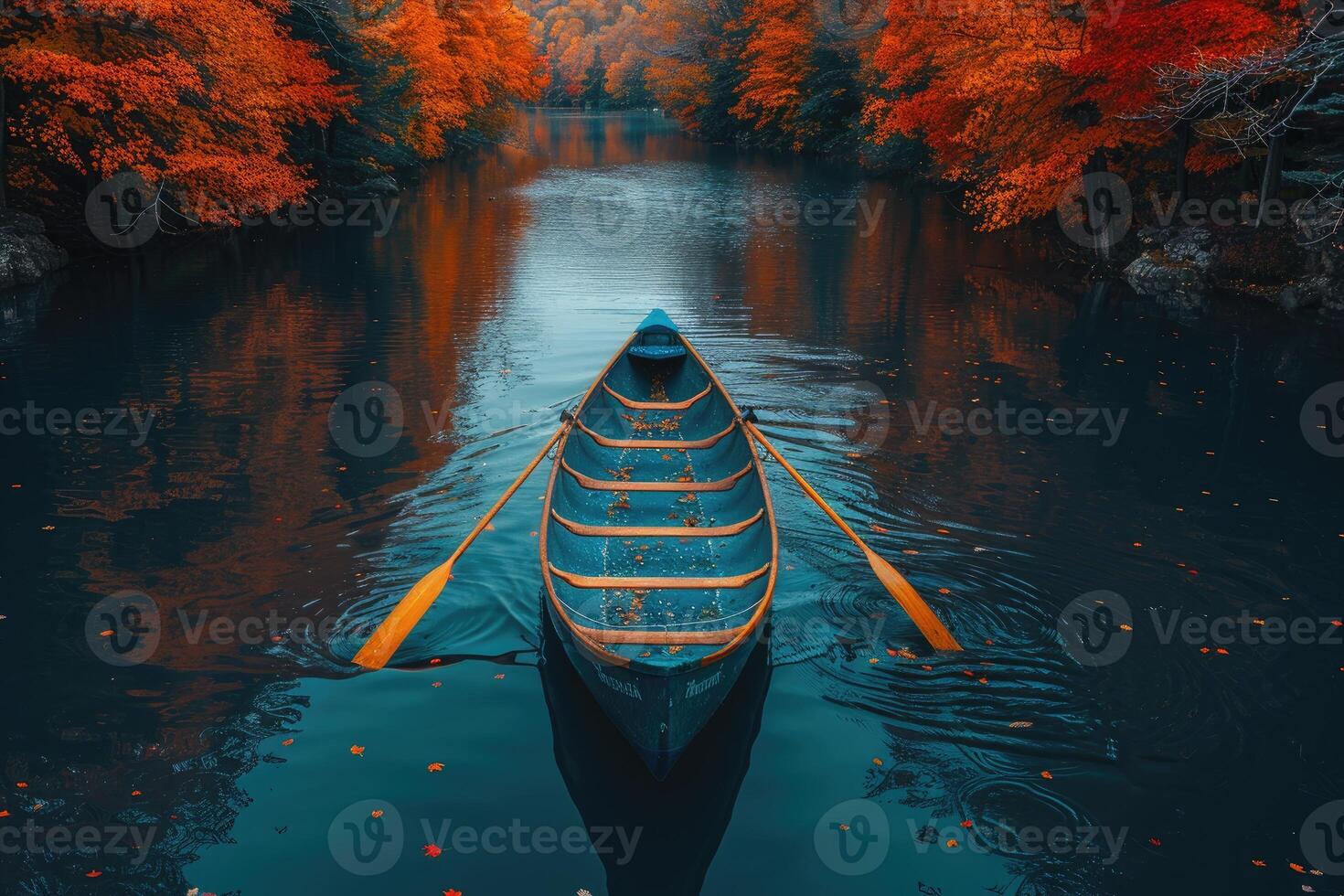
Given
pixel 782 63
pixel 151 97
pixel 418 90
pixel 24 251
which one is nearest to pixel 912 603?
pixel 151 97

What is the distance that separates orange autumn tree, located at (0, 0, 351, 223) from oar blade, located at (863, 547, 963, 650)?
63.8 feet

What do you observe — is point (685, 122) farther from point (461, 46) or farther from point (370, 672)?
point (370, 672)

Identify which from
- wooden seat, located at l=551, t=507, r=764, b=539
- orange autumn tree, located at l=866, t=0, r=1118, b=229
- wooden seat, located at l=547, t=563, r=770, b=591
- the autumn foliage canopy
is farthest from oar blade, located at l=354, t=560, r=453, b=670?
orange autumn tree, located at l=866, t=0, r=1118, b=229

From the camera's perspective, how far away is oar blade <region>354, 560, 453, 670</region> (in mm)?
9547

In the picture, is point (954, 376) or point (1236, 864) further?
point (954, 376)

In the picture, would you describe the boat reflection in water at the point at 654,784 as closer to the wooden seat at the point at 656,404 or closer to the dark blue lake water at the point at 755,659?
the dark blue lake water at the point at 755,659

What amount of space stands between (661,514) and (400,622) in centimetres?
280

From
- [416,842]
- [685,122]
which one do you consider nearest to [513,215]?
→ [416,842]

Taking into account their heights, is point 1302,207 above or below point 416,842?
above

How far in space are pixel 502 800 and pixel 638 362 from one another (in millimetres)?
7768

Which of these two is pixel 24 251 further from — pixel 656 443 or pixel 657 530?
pixel 657 530

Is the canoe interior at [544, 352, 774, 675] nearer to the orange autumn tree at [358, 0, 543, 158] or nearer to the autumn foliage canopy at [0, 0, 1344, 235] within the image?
the autumn foliage canopy at [0, 0, 1344, 235]

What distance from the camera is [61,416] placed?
16.0 meters

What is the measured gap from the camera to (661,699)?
24.1 ft
